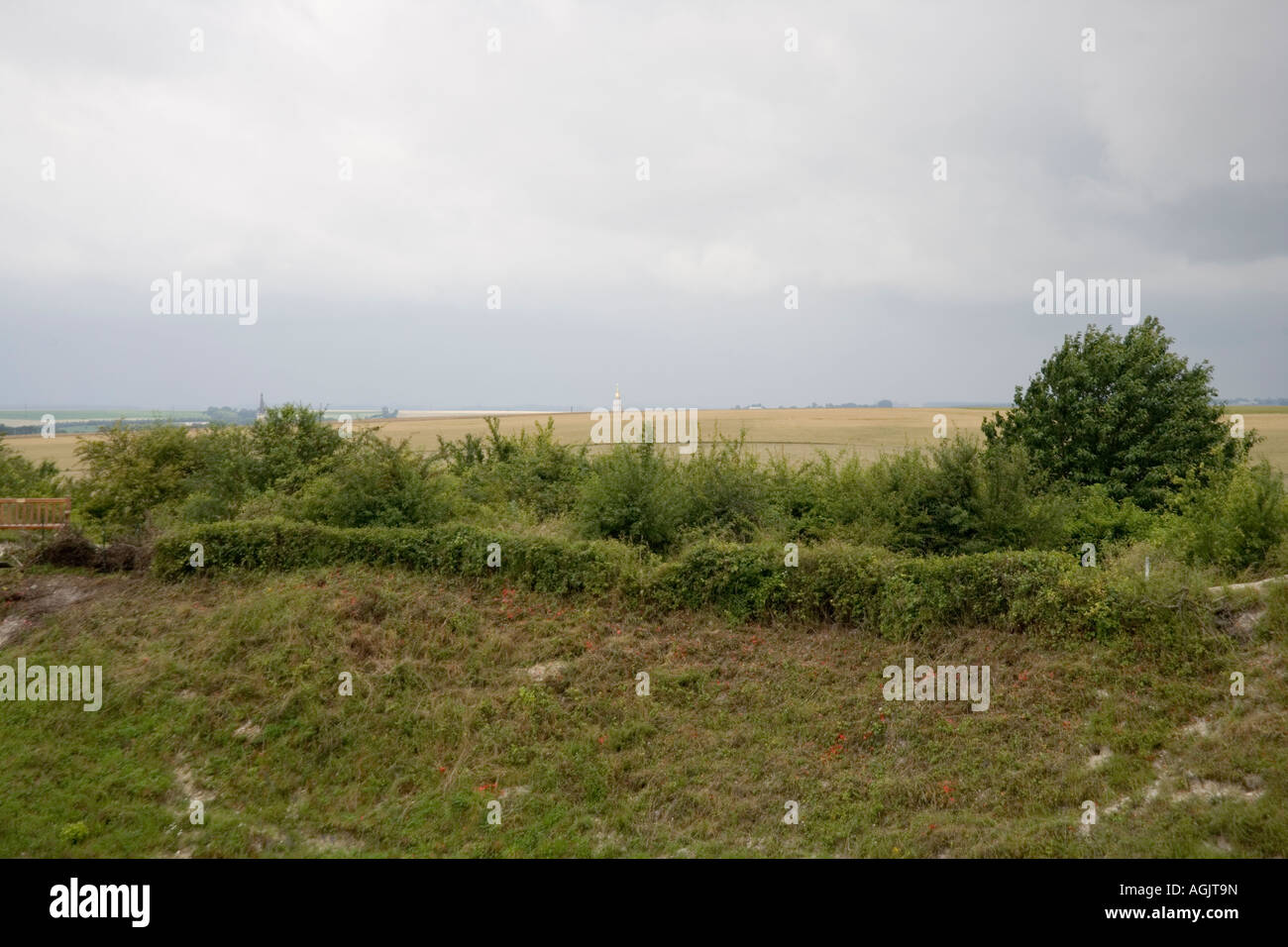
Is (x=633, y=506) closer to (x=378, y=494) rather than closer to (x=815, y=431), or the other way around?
(x=378, y=494)

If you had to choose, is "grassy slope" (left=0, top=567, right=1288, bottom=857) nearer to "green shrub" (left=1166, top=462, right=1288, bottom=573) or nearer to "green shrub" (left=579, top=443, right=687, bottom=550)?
"green shrub" (left=579, top=443, right=687, bottom=550)

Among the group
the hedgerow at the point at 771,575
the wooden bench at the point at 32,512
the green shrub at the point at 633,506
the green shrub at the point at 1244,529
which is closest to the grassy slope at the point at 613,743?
the hedgerow at the point at 771,575

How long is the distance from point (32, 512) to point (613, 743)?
73.8 feet

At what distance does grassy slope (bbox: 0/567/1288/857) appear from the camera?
8.79 m

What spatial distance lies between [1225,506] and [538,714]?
14692 millimetres

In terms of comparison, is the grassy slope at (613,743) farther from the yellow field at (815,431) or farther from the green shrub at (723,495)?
the yellow field at (815,431)

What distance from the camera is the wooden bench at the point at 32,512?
2158 cm

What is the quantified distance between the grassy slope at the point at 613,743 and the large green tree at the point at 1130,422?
16.3 m

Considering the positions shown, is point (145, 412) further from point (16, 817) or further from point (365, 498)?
point (16, 817)

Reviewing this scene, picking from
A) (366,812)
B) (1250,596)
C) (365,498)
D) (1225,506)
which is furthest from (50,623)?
(1225,506)

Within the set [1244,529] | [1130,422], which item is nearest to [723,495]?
[1244,529]

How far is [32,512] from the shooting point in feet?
73.6

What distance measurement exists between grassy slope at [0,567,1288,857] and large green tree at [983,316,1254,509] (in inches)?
643
